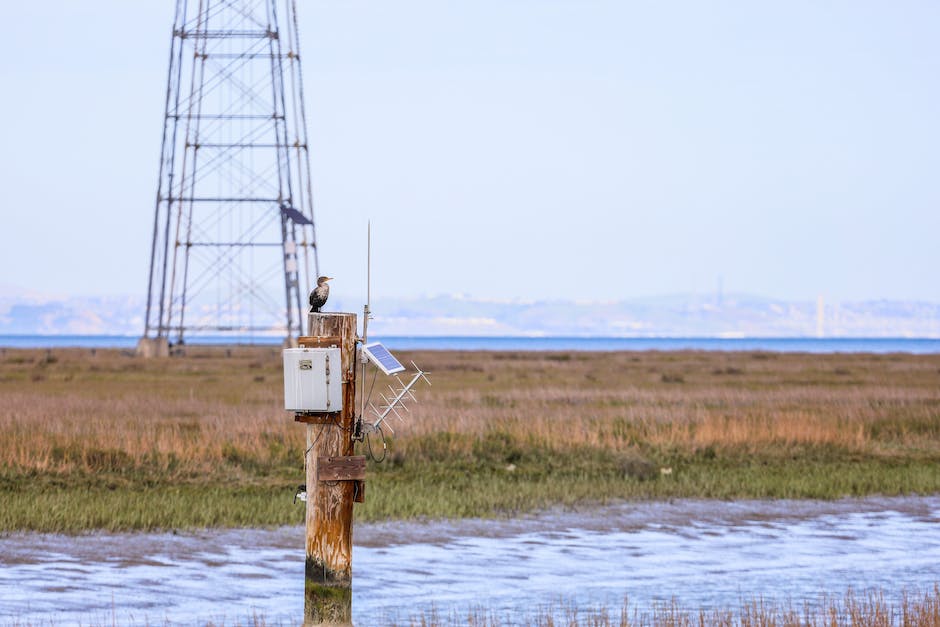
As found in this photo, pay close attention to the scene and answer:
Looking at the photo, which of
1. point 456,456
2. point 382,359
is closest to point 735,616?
point 382,359

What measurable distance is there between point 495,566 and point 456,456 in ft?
30.6

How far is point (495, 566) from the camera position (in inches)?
647

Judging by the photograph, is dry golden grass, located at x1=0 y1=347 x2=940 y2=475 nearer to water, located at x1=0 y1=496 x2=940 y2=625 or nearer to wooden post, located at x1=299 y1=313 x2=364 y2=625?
water, located at x1=0 y1=496 x2=940 y2=625

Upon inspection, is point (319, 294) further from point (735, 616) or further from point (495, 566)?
point (495, 566)

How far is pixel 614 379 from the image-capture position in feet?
202

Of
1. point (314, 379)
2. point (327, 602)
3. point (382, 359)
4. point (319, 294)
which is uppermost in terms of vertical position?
point (319, 294)

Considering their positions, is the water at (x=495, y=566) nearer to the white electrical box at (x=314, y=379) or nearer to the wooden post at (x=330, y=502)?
the wooden post at (x=330, y=502)

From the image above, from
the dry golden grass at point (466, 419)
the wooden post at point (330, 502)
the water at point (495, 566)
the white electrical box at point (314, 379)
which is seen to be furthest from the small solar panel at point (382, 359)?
the dry golden grass at point (466, 419)

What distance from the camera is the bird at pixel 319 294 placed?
1048 cm

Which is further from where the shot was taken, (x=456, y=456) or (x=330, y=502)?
(x=456, y=456)

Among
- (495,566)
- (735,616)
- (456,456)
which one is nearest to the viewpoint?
(735,616)

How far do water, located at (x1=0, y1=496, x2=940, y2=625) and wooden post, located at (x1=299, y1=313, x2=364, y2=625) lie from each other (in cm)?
304

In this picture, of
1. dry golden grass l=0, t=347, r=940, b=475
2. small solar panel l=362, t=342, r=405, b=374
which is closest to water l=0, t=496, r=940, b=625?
small solar panel l=362, t=342, r=405, b=374

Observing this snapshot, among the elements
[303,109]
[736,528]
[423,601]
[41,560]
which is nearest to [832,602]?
[423,601]
